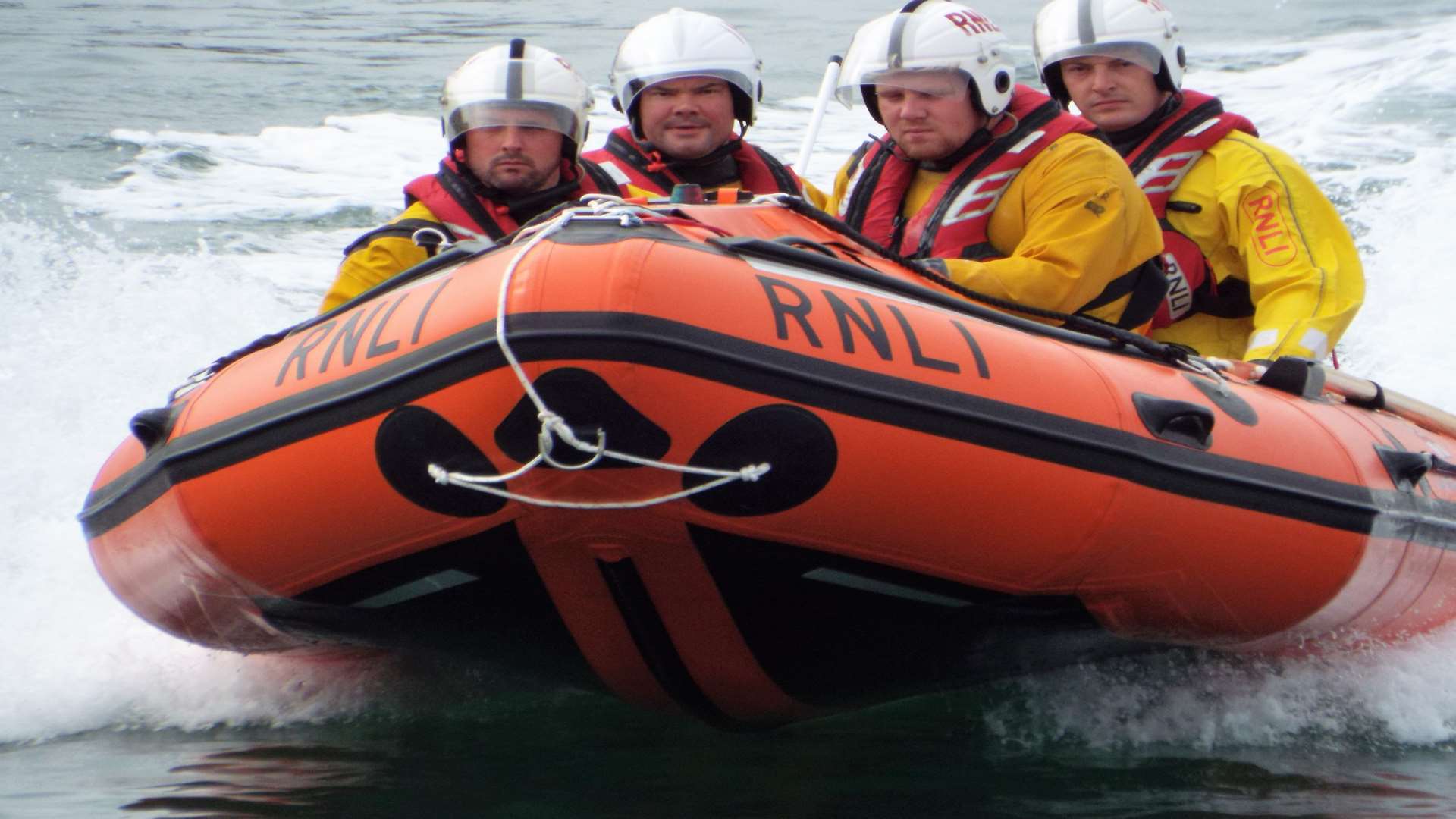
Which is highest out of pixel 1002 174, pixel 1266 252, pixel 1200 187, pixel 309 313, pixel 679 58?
pixel 679 58

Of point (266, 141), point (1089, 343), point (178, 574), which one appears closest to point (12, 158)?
point (266, 141)

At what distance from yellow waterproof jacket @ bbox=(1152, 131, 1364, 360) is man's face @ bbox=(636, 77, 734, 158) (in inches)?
44.2

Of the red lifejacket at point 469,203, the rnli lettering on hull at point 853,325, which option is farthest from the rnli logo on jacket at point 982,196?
the rnli lettering on hull at point 853,325

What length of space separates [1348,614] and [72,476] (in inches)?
136

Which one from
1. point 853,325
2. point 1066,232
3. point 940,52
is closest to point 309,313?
point 940,52

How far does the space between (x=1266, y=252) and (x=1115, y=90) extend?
0.51m

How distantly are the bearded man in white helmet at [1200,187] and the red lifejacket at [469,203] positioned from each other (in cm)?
136

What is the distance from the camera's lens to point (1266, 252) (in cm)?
377

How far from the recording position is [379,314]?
2330mm

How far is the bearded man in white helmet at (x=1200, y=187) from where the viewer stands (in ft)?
12.3

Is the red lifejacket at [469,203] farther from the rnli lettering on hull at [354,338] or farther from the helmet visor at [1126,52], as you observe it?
the helmet visor at [1126,52]

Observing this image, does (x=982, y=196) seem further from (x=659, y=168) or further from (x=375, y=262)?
(x=375, y=262)

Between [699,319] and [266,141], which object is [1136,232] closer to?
[699,319]

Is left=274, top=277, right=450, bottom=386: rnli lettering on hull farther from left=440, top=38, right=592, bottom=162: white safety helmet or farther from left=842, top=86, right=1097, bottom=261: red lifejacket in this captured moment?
left=842, top=86, right=1097, bottom=261: red lifejacket
